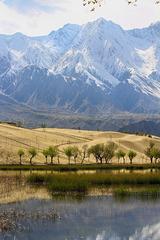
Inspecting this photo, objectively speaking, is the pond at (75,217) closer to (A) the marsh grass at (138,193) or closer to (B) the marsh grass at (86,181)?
(A) the marsh grass at (138,193)

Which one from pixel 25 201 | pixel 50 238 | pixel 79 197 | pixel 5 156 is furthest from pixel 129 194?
pixel 5 156

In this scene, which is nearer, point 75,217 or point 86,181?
point 75,217

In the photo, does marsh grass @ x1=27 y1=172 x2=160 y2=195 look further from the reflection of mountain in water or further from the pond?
the reflection of mountain in water

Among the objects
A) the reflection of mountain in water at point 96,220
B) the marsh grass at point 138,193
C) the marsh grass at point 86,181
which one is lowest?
the reflection of mountain in water at point 96,220

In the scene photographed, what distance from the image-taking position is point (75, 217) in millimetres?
64625

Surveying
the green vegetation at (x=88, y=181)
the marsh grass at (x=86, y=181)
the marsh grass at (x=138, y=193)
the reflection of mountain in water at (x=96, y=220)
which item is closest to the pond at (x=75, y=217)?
the reflection of mountain in water at (x=96, y=220)

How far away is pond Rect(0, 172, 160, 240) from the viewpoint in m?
55.6

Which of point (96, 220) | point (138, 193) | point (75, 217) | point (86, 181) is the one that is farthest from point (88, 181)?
point (96, 220)

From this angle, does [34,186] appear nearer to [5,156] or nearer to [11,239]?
[11,239]

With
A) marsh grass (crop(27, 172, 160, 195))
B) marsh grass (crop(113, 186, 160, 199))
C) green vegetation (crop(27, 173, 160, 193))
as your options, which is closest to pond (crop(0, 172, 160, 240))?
marsh grass (crop(113, 186, 160, 199))

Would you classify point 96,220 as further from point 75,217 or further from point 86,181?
point 86,181

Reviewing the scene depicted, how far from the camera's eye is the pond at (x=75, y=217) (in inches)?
2190

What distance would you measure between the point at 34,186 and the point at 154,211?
2911 cm

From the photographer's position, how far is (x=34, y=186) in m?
93.5
